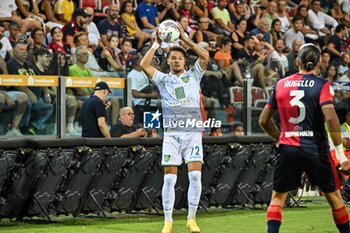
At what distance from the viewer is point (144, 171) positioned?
1530cm

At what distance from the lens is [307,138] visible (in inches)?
389

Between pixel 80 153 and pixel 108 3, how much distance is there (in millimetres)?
8948

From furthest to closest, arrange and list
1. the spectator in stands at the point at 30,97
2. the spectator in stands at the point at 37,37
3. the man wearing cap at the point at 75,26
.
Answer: the man wearing cap at the point at 75,26 < the spectator in stands at the point at 37,37 < the spectator in stands at the point at 30,97

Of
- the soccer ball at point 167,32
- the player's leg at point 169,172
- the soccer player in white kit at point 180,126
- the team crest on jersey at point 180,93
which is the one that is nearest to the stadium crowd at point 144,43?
the soccer ball at point 167,32

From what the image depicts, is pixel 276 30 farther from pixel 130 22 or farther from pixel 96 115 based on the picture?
pixel 96 115

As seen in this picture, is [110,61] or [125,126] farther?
[110,61]

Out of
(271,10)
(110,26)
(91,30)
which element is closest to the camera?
(91,30)

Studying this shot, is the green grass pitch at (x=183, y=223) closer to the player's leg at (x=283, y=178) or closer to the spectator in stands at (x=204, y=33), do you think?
the player's leg at (x=283, y=178)

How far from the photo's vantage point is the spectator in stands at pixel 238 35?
74.9 ft

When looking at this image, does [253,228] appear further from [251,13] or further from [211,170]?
[251,13]

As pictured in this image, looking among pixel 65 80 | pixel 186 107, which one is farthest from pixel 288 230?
pixel 65 80

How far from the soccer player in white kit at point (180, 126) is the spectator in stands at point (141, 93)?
372 cm

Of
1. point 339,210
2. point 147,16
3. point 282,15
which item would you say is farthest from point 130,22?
point 339,210

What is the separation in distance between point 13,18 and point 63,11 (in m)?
1.88
